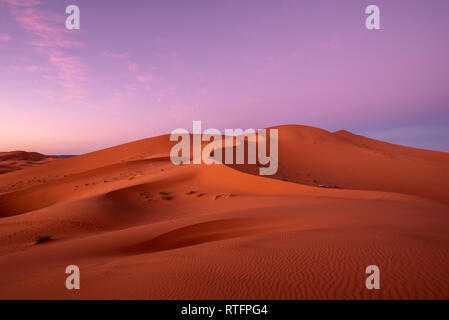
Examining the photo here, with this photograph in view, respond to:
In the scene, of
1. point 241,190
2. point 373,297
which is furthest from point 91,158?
point 373,297

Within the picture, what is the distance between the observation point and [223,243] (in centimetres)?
499

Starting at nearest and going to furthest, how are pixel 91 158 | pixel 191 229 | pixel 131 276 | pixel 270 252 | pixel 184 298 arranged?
pixel 184 298
pixel 131 276
pixel 270 252
pixel 191 229
pixel 91 158

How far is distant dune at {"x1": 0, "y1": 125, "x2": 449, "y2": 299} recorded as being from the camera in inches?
122

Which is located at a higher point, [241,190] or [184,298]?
[184,298]

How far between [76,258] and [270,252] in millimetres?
4125

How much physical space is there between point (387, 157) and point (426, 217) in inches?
855

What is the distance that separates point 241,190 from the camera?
13.0 meters

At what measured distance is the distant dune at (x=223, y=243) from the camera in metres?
3.11

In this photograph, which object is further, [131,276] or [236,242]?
[236,242]

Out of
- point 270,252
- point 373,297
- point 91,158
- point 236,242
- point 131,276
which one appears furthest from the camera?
point 91,158

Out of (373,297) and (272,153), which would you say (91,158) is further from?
(373,297)
